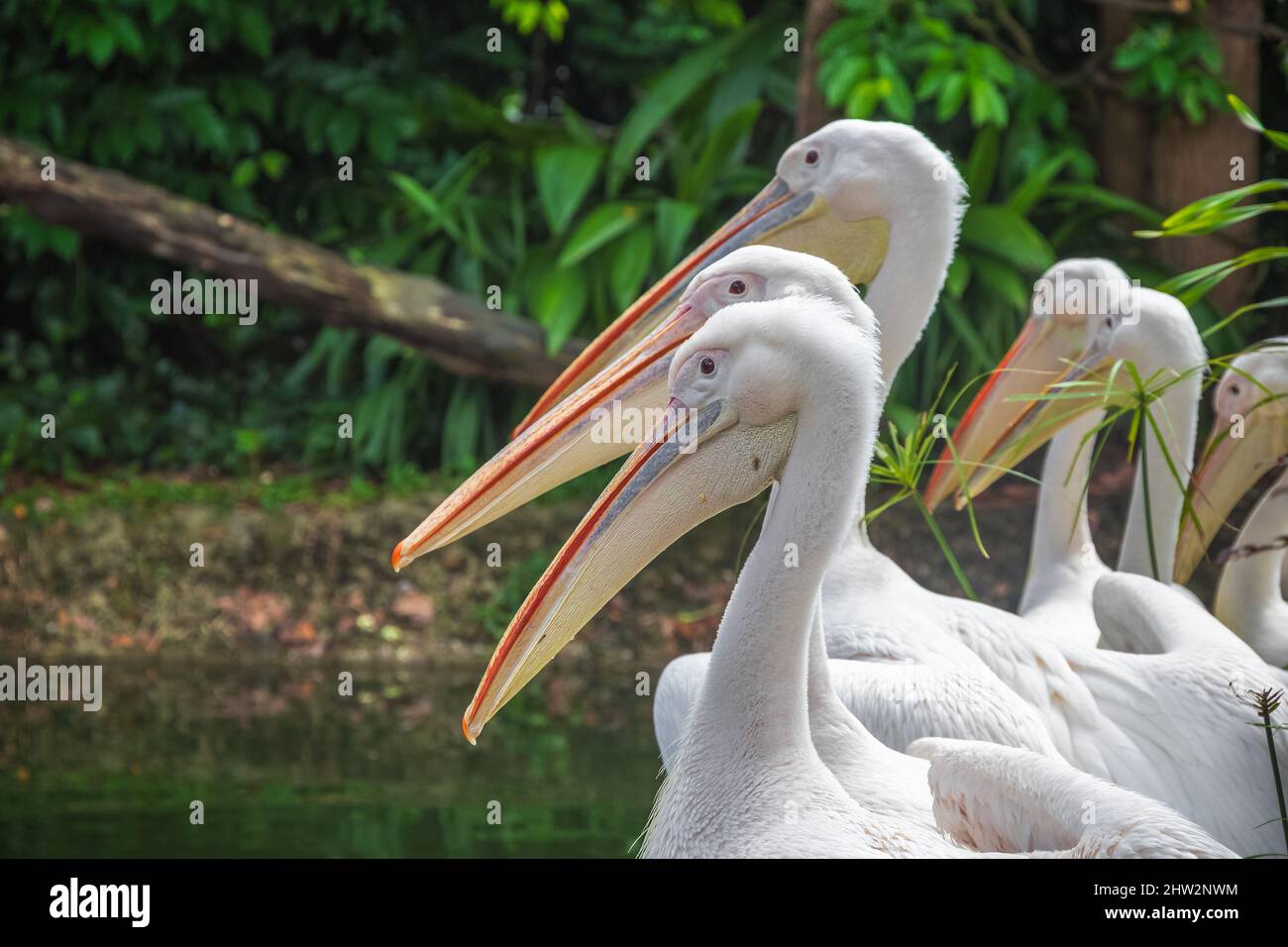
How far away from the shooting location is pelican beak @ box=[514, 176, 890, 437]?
2953 millimetres

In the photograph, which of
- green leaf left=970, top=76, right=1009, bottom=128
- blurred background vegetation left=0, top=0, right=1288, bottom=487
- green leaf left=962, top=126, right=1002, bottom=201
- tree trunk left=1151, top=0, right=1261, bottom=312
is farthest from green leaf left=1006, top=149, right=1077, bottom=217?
green leaf left=970, top=76, right=1009, bottom=128

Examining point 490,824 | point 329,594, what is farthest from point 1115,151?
point 490,824

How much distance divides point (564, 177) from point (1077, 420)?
3.41 meters

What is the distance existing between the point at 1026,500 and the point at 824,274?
156 inches

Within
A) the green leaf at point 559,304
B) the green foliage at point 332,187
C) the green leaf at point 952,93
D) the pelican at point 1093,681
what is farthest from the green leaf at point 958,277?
the pelican at point 1093,681

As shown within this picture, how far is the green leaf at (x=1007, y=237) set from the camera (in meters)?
5.81

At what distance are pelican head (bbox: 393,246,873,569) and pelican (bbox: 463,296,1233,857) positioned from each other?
0.25 m

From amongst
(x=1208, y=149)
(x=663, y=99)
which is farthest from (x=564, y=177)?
(x=1208, y=149)

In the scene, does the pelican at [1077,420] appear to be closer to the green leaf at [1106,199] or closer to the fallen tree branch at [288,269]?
the green leaf at [1106,199]

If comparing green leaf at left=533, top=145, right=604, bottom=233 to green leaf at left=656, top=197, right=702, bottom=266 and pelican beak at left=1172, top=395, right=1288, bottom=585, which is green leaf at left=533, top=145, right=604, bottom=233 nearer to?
green leaf at left=656, top=197, right=702, bottom=266

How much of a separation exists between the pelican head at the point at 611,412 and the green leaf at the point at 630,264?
360cm

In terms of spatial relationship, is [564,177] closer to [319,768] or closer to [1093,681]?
[319,768]

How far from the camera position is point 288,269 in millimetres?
5938
